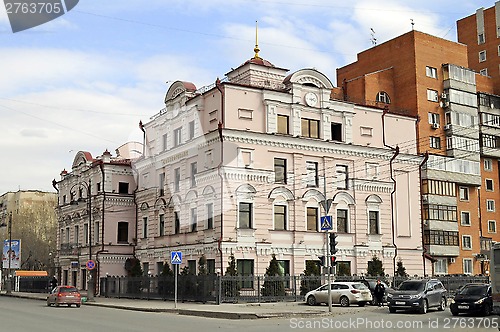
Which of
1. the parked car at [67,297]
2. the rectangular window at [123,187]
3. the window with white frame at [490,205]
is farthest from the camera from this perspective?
the window with white frame at [490,205]

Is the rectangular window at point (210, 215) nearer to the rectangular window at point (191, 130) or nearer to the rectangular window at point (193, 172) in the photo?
the rectangular window at point (193, 172)

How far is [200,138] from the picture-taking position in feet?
145

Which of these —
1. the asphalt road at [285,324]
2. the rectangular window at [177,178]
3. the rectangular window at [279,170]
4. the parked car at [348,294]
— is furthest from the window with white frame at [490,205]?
the asphalt road at [285,324]

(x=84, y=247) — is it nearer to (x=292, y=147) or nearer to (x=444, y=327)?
(x=292, y=147)

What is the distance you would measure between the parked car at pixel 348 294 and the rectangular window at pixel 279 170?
1021 centimetres

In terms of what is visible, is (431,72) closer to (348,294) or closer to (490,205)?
(490,205)

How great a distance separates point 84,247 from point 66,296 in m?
19.8

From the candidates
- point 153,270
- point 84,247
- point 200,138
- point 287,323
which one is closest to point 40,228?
point 84,247

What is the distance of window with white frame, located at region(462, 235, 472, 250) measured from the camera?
184 ft

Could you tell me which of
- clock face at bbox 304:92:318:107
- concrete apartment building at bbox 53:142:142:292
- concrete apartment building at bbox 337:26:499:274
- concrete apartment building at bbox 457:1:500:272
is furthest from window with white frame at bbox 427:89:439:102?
concrete apartment building at bbox 53:142:142:292

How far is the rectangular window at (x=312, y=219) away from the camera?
148ft

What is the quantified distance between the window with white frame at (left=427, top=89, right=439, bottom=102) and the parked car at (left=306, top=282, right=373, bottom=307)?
25212mm

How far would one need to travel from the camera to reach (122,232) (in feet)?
182

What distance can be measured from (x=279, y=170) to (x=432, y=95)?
19.1 metres
